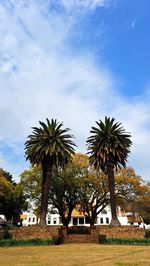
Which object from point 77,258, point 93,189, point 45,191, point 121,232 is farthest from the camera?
point 93,189

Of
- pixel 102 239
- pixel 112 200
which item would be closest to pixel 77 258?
pixel 102 239

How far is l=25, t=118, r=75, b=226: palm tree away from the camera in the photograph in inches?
1600

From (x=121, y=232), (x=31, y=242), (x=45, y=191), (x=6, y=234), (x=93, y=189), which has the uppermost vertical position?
(x=93, y=189)

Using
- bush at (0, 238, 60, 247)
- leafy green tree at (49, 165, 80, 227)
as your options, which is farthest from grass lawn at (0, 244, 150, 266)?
leafy green tree at (49, 165, 80, 227)

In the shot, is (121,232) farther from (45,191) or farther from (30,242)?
(45,191)

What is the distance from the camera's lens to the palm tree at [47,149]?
4063cm

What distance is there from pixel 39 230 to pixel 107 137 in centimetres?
1462

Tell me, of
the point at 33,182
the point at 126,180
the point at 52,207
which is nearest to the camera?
the point at 126,180

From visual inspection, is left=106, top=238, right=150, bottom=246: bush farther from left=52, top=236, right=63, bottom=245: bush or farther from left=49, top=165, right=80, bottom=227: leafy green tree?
left=49, top=165, right=80, bottom=227: leafy green tree

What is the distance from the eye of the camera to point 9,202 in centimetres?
6944

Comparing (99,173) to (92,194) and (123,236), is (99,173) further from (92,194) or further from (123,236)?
(123,236)

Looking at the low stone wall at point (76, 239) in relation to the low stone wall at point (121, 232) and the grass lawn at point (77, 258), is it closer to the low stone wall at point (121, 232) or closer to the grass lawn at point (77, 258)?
the low stone wall at point (121, 232)

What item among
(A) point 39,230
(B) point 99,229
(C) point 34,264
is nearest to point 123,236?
(B) point 99,229

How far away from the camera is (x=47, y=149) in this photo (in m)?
40.6
